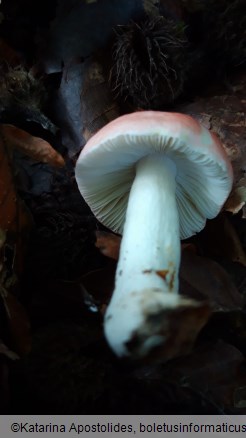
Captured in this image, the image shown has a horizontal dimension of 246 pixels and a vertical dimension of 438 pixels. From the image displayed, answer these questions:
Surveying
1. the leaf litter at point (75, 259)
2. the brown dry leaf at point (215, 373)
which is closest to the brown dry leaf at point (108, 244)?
the leaf litter at point (75, 259)

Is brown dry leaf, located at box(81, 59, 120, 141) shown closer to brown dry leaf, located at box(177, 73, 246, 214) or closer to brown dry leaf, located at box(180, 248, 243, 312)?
brown dry leaf, located at box(177, 73, 246, 214)

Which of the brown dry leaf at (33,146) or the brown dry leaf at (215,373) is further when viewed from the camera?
the brown dry leaf at (33,146)

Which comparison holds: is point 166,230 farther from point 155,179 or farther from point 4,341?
point 4,341

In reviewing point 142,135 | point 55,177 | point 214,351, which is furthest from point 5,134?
point 214,351

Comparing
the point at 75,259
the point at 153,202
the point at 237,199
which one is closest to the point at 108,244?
the point at 75,259

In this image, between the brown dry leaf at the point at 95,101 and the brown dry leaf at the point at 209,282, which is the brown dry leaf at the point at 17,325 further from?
the brown dry leaf at the point at 95,101

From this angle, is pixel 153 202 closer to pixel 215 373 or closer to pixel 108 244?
pixel 108 244
